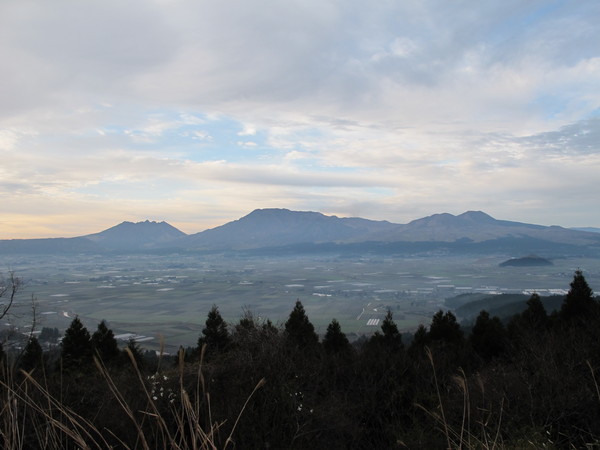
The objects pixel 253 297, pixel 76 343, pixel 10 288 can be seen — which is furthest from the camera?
pixel 253 297

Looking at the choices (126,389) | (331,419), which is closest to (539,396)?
(331,419)

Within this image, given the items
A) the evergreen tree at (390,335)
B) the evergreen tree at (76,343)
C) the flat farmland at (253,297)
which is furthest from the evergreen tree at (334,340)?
the flat farmland at (253,297)

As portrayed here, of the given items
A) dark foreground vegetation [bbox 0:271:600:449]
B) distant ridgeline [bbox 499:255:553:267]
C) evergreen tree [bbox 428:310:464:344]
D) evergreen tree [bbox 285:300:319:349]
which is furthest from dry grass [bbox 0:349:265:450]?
distant ridgeline [bbox 499:255:553:267]

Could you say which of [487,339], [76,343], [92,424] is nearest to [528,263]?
[487,339]

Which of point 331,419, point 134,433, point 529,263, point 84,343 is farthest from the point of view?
point 529,263

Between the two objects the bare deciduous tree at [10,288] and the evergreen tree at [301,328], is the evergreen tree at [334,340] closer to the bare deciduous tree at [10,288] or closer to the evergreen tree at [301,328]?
the evergreen tree at [301,328]

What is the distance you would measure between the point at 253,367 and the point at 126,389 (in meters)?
3.13

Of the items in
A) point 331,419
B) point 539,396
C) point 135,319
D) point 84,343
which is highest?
point 539,396

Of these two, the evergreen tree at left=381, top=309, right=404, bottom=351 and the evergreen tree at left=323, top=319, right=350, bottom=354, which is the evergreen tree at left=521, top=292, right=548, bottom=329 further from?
the evergreen tree at left=323, top=319, right=350, bottom=354

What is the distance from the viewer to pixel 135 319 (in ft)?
240

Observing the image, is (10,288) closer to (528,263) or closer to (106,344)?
(106,344)

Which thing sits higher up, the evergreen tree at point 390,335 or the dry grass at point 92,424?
the dry grass at point 92,424

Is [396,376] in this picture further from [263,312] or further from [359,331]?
[263,312]

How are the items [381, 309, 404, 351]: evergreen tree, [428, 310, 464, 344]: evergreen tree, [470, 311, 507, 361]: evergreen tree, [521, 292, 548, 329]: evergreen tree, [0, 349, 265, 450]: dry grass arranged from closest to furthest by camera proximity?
[0, 349, 265, 450]: dry grass < [470, 311, 507, 361]: evergreen tree < [381, 309, 404, 351]: evergreen tree < [521, 292, 548, 329]: evergreen tree < [428, 310, 464, 344]: evergreen tree
